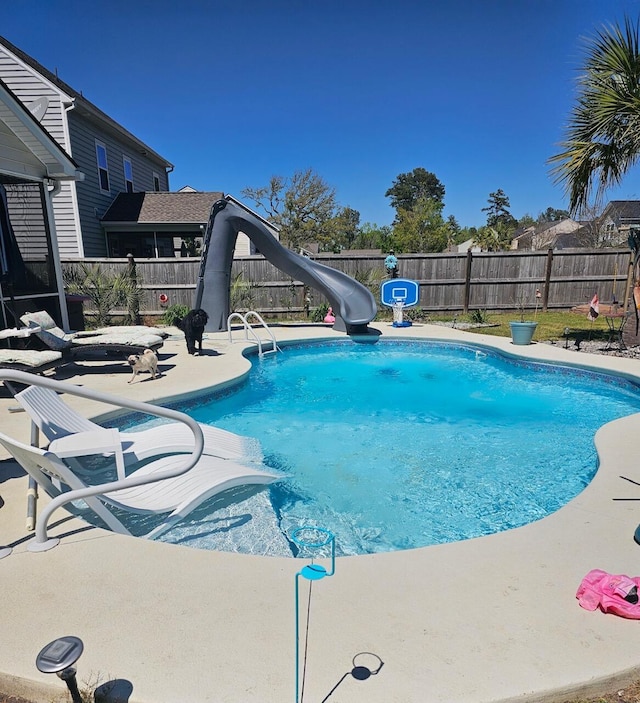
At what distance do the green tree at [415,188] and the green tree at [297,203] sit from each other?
44.2m

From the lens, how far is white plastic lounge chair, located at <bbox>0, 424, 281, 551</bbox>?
2.80m

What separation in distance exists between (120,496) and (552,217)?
10456cm

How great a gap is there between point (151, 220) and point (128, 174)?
4142mm

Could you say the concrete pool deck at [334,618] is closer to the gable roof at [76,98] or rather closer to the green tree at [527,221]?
the gable roof at [76,98]

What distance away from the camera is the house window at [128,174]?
2017cm

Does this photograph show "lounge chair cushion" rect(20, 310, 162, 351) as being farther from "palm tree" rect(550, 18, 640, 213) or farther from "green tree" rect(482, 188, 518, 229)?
"green tree" rect(482, 188, 518, 229)

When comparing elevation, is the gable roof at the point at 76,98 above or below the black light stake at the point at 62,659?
above

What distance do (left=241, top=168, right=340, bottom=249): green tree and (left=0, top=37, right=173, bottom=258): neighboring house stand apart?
20283 mm

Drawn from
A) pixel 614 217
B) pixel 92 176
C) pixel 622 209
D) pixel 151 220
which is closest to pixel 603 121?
pixel 151 220

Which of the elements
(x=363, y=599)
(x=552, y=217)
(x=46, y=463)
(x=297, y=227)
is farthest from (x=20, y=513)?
(x=552, y=217)

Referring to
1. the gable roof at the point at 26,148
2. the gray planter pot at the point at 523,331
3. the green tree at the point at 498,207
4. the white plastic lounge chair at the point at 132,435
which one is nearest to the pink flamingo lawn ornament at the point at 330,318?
the gray planter pot at the point at 523,331

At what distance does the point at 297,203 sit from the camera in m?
40.3

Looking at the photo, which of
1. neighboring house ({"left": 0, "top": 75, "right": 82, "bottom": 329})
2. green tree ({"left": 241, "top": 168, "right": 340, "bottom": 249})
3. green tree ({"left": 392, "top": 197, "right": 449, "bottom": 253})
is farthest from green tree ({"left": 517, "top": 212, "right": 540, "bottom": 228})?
neighboring house ({"left": 0, "top": 75, "right": 82, "bottom": 329})

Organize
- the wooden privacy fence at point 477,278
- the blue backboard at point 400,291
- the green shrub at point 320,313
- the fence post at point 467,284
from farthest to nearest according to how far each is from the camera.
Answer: the fence post at point 467,284, the wooden privacy fence at point 477,278, the green shrub at point 320,313, the blue backboard at point 400,291
